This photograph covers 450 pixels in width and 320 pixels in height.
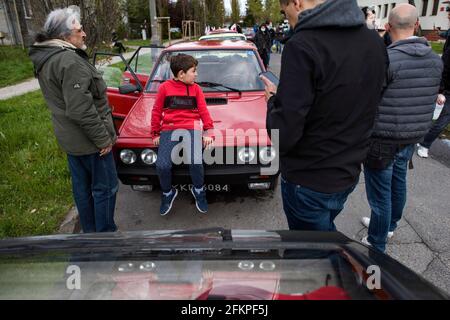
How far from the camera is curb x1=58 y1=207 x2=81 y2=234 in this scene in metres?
3.49

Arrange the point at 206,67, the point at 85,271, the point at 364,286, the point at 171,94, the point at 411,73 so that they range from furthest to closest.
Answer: the point at 206,67 < the point at 171,94 < the point at 411,73 < the point at 85,271 < the point at 364,286

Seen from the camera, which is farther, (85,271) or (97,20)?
(97,20)

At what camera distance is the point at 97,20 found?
626 cm

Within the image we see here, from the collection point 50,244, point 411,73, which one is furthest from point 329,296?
point 411,73

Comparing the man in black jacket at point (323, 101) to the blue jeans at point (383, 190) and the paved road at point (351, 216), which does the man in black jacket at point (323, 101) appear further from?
the paved road at point (351, 216)

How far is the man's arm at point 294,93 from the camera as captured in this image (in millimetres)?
1543

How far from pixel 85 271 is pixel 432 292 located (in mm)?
1252

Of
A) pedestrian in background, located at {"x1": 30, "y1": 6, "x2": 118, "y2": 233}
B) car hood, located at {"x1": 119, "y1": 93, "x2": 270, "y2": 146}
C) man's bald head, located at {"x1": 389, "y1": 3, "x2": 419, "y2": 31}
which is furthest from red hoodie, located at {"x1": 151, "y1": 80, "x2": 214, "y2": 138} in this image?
man's bald head, located at {"x1": 389, "y1": 3, "x2": 419, "y2": 31}

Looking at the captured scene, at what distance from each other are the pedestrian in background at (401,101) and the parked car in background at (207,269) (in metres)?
1.17

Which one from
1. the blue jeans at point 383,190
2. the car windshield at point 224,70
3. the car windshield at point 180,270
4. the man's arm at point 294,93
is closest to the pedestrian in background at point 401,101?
the blue jeans at point 383,190

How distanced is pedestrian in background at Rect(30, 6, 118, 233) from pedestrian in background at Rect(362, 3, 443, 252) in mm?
2034

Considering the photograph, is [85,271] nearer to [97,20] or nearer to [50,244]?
[50,244]

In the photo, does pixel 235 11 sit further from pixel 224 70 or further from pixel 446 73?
pixel 224 70

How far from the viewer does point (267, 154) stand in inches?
129
